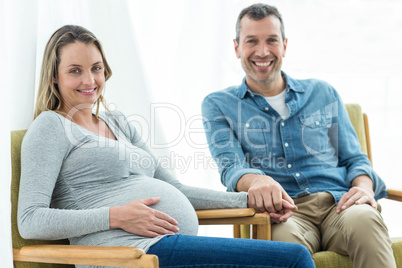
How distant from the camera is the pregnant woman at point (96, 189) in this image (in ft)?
4.19

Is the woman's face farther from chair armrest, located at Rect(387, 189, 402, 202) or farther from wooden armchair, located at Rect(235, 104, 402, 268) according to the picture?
chair armrest, located at Rect(387, 189, 402, 202)

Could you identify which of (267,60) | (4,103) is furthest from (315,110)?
(4,103)

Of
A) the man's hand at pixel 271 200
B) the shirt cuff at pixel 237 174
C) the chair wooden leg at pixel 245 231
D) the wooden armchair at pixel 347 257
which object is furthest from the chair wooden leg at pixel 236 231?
the man's hand at pixel 271 200

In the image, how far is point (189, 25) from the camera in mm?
2311

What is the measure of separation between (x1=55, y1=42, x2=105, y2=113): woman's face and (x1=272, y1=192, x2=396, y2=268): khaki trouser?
0.82 metres

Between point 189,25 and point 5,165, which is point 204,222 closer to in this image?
point 5,165

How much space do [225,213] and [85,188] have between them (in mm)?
480

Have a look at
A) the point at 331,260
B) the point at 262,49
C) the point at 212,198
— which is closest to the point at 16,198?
the point at 212,198

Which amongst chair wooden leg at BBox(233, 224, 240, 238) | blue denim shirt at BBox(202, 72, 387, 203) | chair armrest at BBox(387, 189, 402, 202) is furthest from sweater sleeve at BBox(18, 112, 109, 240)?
chair armrest at BBox(387, 189, 402, 202)

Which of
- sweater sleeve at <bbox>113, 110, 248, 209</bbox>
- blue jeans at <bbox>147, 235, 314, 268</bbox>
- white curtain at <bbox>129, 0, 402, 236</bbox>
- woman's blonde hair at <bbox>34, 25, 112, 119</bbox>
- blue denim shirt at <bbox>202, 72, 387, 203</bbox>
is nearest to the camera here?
blue jeans at <bbox>147, 235, 314, 268</bbox>

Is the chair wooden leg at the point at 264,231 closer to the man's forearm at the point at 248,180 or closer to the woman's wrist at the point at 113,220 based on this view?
the man's forearm at the point at 248,180

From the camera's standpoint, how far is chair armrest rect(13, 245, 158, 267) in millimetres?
1140

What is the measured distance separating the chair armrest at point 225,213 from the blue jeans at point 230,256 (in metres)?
0.28

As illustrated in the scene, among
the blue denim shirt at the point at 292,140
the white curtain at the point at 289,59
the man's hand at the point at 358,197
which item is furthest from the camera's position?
the white curtain at the point at 289,59
